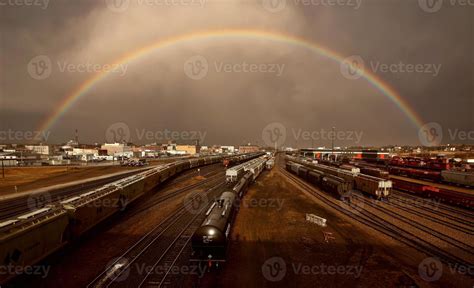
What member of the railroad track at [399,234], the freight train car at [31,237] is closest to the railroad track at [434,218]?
the railroad track at [399,234]

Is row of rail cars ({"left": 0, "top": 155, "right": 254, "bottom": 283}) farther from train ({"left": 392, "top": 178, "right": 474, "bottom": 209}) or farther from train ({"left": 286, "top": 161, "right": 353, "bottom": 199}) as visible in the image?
train ({"left": 392, "top": 178, "right": 474, "bottom": 209})

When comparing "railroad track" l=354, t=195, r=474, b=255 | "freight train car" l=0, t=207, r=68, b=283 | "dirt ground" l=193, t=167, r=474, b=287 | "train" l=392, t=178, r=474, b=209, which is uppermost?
"freight train car" l=0, t=207, r=68, b=283

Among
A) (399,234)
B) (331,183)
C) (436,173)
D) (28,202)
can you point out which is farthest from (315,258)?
(436,173)

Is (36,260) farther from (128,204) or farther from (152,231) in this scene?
(128,204)

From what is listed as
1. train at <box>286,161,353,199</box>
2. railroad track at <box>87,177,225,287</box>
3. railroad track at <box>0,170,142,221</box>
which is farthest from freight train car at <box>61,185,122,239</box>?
train at <box>286,161,353,199</box>

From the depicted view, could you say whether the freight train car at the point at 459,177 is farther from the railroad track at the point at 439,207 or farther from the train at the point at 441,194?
the railroad track at the point at 439,207

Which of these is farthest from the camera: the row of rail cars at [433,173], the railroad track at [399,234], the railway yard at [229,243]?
the row of rail cars at [433,173]
